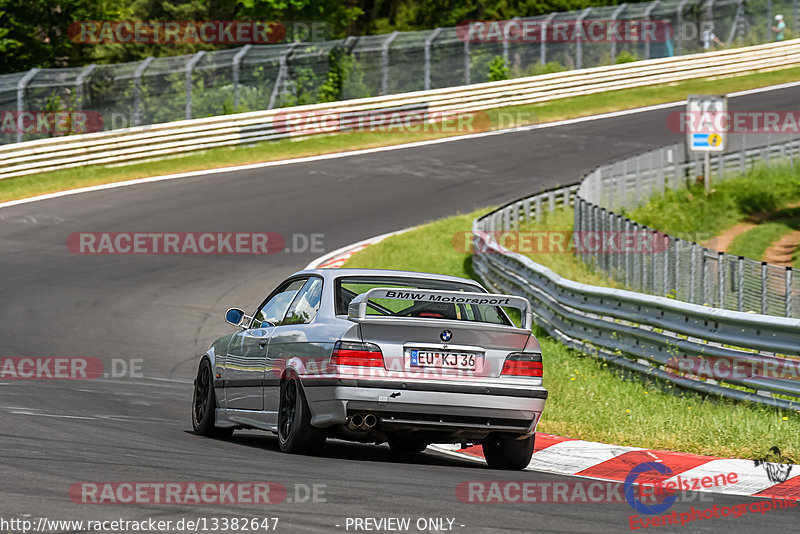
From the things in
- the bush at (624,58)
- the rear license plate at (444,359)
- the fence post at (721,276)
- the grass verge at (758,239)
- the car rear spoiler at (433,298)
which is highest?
the car rear spoiler at (433,298)

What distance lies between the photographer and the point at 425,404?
8023 mm

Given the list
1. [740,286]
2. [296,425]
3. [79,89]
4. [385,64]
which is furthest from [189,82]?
[296,425]

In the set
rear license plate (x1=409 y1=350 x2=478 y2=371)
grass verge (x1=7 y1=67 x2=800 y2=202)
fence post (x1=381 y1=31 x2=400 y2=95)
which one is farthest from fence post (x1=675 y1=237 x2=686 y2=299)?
fence post (x1=381 y1=31 x2=400 y2=95)

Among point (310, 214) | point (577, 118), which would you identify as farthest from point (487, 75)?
point (310, 214)

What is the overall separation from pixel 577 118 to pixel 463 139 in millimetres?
4808

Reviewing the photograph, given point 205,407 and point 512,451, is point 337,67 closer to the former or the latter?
point 205,407

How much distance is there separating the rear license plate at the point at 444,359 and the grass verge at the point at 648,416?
1.59m

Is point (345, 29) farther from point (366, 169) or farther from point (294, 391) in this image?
point (294, 391)

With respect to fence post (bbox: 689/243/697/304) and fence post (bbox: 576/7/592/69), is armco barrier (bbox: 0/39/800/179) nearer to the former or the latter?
fence post (bbox: 576/7/592/69)

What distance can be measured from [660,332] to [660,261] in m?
3.32

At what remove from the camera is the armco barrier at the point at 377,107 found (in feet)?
98.9

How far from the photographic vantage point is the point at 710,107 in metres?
28.2

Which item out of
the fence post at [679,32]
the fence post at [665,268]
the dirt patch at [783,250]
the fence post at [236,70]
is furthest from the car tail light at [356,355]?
the fence post at [679,32]

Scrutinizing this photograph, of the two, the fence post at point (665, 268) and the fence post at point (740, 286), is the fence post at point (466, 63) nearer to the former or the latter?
the fence post at point (665, 268)
